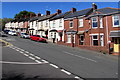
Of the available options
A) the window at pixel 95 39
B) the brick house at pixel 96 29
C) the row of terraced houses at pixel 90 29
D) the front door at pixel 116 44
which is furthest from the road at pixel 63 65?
the window at pixel 95 39

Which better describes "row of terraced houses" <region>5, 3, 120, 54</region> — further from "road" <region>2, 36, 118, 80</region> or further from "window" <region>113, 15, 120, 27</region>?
"road" <region>2, 36, 118, 80</region>

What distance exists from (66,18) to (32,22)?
21058mm

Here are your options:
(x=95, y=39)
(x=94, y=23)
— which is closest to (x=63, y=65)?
(x=95, y=39)

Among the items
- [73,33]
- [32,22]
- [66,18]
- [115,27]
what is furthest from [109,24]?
[32,22]

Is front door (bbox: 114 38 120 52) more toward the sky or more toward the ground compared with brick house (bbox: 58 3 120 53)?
more toward the ground

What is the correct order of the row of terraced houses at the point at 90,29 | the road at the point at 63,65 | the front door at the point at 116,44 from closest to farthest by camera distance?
the road at the point at 63,65, the front door at the point at 116,44, the row of terraced houses at the point at 90,29

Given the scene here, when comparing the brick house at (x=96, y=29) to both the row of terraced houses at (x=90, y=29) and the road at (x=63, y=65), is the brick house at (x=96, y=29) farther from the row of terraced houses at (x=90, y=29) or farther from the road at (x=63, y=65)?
the road at (x=63, y=65)

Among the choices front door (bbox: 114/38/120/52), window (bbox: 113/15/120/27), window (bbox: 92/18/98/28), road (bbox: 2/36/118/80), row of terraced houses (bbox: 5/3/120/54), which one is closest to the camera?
road (bbox: 2/36/118/80)

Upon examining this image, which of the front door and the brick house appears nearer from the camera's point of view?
the front door

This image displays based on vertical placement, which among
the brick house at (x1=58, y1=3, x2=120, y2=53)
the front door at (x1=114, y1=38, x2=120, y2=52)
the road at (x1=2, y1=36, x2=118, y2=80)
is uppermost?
the brick house at (x1=58, y1=3, x2=120, y2=53)

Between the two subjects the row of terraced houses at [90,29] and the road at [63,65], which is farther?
the row of terraced houses at [90,29]

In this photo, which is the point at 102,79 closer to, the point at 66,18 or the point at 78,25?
the point at 78,25

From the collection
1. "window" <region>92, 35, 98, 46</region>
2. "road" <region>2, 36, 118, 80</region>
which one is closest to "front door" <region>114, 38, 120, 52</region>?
"window" <region>92, 35, 98, 46</region>

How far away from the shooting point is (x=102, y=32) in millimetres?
22438
